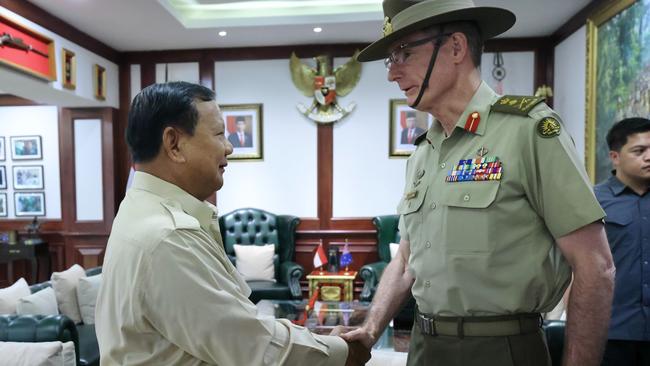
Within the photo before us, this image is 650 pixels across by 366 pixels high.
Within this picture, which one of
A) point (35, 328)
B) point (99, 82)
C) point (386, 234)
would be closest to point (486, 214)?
point (35, 328)

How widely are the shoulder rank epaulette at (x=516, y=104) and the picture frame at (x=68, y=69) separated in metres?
4.02

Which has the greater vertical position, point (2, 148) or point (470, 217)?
point (2, 148)

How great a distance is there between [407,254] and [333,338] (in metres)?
0.35

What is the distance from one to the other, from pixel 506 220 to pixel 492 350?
0.30 metres

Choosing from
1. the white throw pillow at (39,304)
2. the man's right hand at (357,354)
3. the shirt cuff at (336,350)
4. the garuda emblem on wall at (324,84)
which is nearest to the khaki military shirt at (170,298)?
the shirt cuff at (336,350)

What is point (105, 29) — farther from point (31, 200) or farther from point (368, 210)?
point (368, 210)

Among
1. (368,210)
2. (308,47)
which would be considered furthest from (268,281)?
(308,47)

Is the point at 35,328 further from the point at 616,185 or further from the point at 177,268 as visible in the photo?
the point at 616,185

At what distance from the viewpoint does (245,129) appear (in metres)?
5.07

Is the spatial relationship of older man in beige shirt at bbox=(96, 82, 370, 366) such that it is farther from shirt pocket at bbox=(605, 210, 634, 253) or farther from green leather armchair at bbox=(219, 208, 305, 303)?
green leather armchair at bbox=(219, 208, 305, 303)

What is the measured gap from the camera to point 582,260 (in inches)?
35.9

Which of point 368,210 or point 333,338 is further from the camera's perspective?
point 368,210

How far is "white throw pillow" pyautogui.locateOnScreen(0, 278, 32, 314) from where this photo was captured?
2.58m

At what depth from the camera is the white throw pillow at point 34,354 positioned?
6.03 feet
